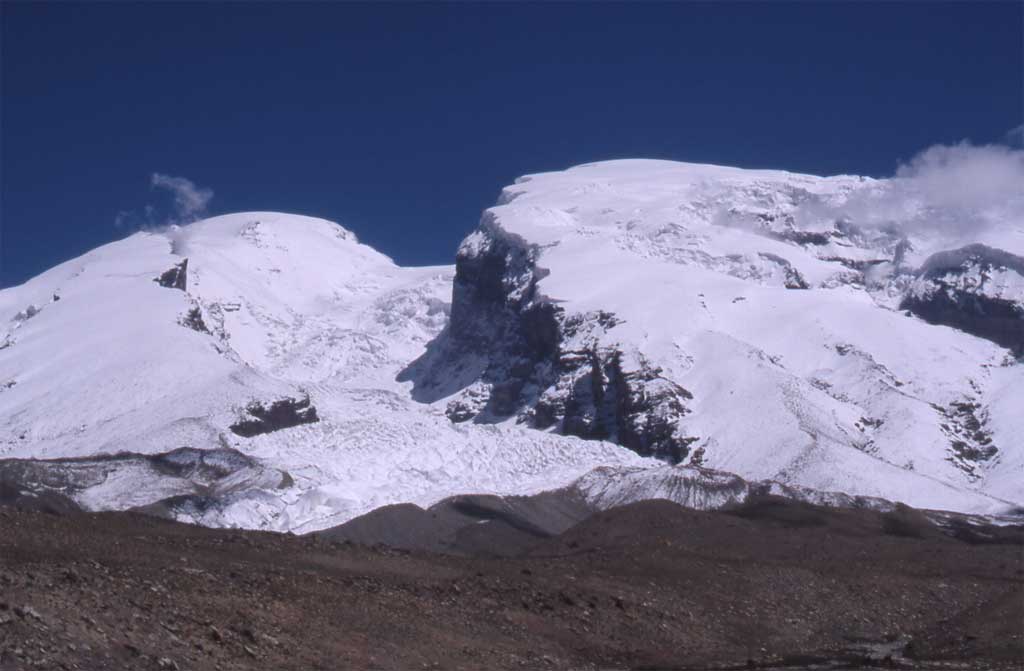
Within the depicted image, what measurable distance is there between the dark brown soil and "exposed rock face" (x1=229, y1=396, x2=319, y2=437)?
6599cm

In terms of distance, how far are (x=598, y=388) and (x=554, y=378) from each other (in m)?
12.8

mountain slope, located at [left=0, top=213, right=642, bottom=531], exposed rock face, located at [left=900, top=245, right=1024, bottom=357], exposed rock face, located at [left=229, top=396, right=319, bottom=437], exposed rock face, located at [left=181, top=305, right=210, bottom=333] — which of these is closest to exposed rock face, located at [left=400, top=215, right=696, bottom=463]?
mountain slope, located at [left=0, top=213, right=642, bottom=531]

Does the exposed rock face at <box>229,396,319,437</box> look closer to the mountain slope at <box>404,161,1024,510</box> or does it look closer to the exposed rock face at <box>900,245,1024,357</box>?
the mountain slope at <box>404,161,1024,510</box>

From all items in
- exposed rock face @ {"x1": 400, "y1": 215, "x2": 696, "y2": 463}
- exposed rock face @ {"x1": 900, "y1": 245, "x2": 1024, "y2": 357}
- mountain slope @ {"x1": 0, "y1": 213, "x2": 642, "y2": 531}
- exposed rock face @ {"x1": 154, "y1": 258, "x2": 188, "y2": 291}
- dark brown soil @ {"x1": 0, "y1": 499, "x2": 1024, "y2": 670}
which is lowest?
dark brown soil @ {"x1": 0, "y1": 499, "x2": 1024, "y2": 670}

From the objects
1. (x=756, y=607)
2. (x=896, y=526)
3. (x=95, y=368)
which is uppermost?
(x=95, y=368)

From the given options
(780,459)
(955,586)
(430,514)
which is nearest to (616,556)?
(955,586)

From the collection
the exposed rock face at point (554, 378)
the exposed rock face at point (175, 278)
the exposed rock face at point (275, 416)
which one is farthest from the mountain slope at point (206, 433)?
the exposed rock face at point (554, 378)

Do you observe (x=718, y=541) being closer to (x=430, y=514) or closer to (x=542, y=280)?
(x=430, y=514)

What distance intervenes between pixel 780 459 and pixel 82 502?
5631cm

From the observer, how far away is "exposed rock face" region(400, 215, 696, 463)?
138m

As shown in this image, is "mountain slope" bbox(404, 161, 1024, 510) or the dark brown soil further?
"mountain slope" bbox(404, 161, 1024, 510)

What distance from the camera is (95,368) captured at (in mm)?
143500

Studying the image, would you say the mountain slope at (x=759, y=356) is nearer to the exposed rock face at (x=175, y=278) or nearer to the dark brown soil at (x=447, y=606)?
the exposed rock face at (x=175, y=278)

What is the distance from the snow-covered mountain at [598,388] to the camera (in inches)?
4117
